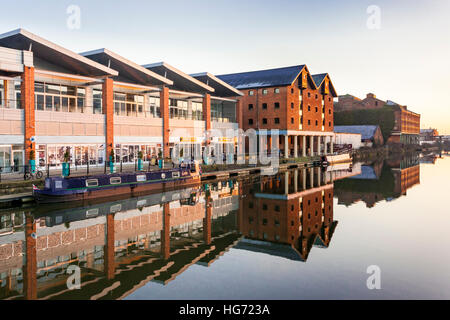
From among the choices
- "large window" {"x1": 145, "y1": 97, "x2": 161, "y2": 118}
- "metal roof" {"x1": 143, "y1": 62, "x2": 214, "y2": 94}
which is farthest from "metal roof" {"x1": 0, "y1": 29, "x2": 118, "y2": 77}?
"large window" {"x1": 145, "y1": 97, "x2": 161, "y2": 118}

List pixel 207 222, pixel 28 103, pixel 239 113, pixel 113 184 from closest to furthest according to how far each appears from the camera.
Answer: pixel 207 222 → pixel 113 184 → pixel 28 103 → pixel 239 113

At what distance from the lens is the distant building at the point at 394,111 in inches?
4434

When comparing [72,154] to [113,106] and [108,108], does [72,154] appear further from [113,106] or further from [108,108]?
[113,106]

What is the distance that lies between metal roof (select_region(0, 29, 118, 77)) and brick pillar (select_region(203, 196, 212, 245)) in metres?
17.0

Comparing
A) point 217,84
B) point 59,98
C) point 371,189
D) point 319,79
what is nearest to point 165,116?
point 217,84

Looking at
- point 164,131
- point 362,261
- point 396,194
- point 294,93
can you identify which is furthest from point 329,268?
point 294,93

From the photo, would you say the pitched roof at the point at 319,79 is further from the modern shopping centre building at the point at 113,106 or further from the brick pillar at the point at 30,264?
the brick pillar at the point at 30,264

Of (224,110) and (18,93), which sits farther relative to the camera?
(224,110)

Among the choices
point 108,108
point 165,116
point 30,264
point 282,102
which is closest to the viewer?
point 30,264

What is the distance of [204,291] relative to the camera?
11.0 m

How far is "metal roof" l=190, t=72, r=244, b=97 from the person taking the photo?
1848 inches

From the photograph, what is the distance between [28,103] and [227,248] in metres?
21.8

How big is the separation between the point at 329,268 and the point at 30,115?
25972 millimetres

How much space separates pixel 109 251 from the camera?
48.8 ft
